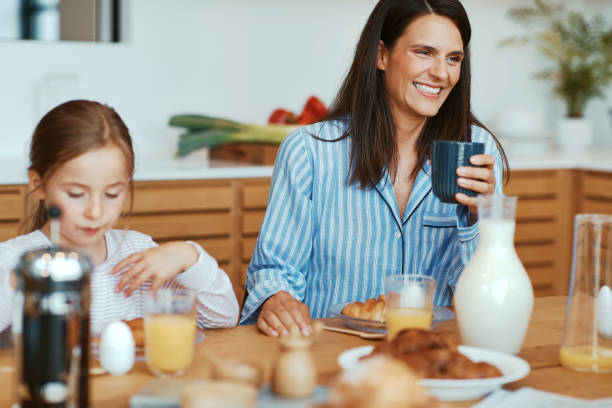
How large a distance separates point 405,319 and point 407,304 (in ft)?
0.09

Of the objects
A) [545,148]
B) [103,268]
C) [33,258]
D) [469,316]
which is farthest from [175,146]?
[33,258]

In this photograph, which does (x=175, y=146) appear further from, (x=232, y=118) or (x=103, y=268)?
(x=103, y=268)

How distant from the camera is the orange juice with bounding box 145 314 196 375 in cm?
117

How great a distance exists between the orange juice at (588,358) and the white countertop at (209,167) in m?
2.02

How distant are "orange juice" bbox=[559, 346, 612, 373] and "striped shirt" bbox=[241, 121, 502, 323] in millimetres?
634

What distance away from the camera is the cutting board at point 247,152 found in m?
3.35

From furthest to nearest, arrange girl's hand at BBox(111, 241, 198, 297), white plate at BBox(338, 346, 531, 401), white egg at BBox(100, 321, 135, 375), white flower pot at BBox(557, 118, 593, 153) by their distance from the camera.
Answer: white flower pot at BBox(557, 118, 593, 153)
girl's hand at BBox(111, 241, 198, 297)
white egg at BBox(100, 321, 135, 375)
white plate at BBox(338, 346, 531, 401)

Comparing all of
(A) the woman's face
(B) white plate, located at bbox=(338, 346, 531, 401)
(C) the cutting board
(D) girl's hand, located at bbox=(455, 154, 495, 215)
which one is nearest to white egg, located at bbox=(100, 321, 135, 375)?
(B) white plate, located at bbox=(338, 346, 531, 401)

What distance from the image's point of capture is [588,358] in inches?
50.4

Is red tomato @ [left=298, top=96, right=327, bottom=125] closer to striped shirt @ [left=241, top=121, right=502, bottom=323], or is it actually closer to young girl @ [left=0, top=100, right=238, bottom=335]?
striped shirt @ [left=241, top=121, right=502, bottom=323]

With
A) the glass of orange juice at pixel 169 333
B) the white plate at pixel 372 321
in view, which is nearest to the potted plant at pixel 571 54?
the white plate at pixel 372 321

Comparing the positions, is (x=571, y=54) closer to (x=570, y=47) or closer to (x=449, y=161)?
(x=570, y=47)

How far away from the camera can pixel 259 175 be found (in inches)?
127

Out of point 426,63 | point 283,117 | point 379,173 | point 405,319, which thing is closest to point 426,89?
point 426,63
